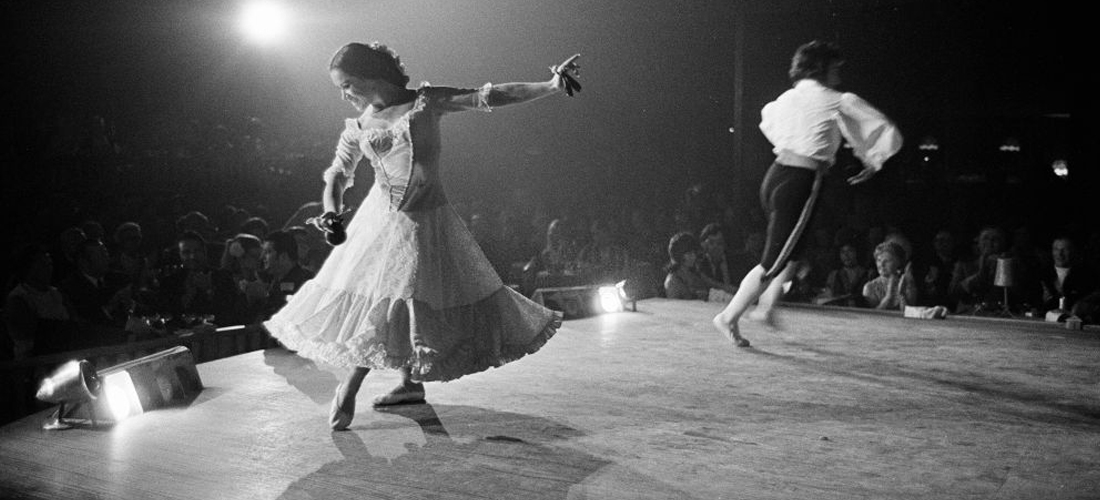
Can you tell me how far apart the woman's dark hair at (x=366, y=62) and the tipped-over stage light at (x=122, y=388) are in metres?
1.58

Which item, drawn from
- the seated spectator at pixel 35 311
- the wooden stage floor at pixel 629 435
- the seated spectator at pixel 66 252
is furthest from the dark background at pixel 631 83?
the wooden stage floor at pixel 629 435

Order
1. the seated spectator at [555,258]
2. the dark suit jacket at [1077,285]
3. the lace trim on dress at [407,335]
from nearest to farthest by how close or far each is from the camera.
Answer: the lace trim on dress at [407,335]
the dark suit jacket at [1077,285]
the seated spectator at [555,258]

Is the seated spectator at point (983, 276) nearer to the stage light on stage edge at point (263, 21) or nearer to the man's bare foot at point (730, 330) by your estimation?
the man's bare foot at point (730, 330)

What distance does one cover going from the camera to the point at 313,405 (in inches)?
156

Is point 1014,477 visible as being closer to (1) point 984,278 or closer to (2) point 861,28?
(1) point 984,278

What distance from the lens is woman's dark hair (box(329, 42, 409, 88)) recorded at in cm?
345

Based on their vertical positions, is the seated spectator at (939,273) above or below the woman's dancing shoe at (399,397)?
above

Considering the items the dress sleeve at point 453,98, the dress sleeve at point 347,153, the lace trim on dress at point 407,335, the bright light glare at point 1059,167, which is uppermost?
the bright light glare at point 1059,167

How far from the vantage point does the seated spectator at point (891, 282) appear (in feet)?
24.4

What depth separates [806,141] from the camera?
194 inches

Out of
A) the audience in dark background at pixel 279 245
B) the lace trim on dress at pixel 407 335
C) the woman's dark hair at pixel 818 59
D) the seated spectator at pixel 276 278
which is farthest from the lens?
the seated spectator at pixel 276 278

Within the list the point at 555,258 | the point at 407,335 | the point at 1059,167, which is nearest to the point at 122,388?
the point at 407,335

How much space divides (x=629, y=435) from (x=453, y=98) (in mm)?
1521

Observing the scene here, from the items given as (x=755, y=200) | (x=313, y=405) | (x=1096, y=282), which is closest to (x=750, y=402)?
(x=313, y=405)
